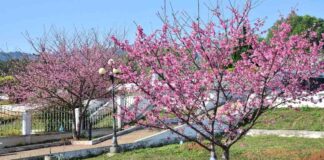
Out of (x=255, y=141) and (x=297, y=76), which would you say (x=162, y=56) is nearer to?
(x=297, y=76)

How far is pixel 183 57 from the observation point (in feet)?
31.0

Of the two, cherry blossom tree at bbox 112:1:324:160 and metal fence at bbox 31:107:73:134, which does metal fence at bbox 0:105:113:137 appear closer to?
metal fence at bbox 31:107:73:134

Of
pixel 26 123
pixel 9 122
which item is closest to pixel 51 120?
pixel 26 123

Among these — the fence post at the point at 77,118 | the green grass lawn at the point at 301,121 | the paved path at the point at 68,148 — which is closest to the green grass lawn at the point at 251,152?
the paved path at the point at 68,148

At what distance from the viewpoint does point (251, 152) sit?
16.8 metres

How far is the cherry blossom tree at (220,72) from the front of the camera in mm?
9055

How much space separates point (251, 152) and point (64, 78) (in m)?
9.56

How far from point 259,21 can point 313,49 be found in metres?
1.11

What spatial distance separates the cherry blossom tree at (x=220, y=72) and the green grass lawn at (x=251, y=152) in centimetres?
648

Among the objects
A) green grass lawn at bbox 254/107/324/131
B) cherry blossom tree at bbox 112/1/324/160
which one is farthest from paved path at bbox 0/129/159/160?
cherry blossom tree at bbox 112/1/324/160

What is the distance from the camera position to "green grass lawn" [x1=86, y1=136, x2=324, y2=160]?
16.0 metres

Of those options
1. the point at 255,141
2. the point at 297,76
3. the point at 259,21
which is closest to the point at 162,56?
the point at 259,21

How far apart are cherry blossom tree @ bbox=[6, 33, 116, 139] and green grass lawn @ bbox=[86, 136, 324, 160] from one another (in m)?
5.30

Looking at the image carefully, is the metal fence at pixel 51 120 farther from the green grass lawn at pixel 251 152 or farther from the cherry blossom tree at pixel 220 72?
the cherry blossom tree at pixel 220 72
